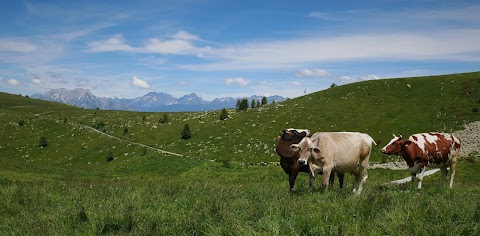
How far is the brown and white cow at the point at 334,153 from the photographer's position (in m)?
13.5

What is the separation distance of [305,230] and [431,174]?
34.2 meters

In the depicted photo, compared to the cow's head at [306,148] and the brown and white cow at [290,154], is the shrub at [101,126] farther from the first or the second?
the cow's head at [306,148]

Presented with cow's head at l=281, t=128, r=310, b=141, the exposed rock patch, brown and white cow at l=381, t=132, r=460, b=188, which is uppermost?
cow's head at l=281, t=128, r=310, b=141

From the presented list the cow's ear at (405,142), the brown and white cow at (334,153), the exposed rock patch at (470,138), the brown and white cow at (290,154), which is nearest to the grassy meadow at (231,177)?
the brown and white cow at (290,154)

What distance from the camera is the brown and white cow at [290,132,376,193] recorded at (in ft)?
44.3

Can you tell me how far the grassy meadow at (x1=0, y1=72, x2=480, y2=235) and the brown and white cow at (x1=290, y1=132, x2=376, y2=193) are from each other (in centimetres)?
112

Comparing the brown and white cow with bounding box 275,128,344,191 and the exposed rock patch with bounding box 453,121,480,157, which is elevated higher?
the brown and white cow with bounding box 275,128,344,191

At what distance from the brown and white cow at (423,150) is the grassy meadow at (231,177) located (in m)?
2.17

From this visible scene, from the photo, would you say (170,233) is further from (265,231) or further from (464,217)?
(464,217)

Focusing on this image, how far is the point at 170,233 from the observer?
7043 millimetres

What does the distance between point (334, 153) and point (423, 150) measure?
8.22m

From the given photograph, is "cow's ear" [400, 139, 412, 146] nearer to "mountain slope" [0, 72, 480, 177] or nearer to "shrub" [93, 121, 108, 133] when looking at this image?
"mountain slope" [0, 72, 480, 177]

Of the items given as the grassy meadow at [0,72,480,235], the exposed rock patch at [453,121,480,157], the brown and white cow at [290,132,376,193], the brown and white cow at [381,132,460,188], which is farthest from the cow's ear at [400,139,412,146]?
the exposed rock patch at [453,121,480,157]

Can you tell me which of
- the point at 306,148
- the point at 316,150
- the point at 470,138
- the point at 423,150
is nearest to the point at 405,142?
the point at 423,150
